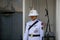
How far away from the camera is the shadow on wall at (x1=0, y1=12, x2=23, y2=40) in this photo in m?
7.48

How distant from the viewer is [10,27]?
7.52 m

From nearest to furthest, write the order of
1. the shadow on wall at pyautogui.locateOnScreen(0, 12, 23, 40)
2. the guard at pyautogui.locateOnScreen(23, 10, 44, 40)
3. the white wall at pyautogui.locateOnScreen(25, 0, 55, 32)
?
the guard at pyautogui.locateOnScreen(23, 10, 44, 40) → the white wall at pyautogui.locateOnScreen(25, 0, 55, 32) → the shadow on wall at pyautogui.locateOnScreen(0, 12, 23, 40)

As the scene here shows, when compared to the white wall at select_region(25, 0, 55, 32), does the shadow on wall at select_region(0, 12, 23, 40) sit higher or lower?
lower

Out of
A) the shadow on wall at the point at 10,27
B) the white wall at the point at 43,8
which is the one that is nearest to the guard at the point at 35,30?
the white wall at the point at 43,8

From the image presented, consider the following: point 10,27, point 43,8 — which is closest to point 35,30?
point 43,8

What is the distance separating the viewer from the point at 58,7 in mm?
6113

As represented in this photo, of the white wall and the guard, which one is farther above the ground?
the white wall

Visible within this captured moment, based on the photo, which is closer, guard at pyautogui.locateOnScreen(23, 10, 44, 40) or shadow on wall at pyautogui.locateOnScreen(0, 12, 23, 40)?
guard at pyautogui.locateOnScreen(23, 10, 44, 40)

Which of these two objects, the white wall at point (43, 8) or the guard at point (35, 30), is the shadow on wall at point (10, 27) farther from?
the guard at point (35, 30)

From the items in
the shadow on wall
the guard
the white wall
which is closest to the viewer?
the guard

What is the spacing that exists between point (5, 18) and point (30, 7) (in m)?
1.20

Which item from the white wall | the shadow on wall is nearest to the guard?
the white wall

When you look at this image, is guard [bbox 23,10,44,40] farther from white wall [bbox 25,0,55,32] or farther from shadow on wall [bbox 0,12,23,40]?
shadow on wall [bbox 0,12,23,40]

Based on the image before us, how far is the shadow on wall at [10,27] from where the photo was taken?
7480mm
